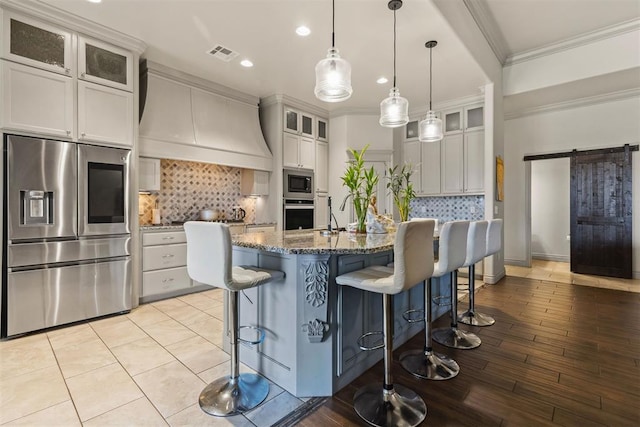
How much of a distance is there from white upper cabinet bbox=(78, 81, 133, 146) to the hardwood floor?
3.27 meters

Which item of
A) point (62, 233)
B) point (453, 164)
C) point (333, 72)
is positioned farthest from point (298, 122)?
point (62, 233)

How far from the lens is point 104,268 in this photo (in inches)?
125

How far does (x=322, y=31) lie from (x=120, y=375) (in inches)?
139

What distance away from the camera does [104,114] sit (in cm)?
319

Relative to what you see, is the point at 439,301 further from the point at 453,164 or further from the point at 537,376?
the point at 453,164

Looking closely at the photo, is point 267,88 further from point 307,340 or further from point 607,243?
point 607,243

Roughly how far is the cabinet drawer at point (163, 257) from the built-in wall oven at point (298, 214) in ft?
5.91

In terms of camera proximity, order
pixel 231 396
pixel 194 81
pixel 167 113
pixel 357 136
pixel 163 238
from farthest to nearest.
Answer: pixel 357 136 < pixel 194 81 < pixel 167 113 < pixel 163 238 < pixel 231 396

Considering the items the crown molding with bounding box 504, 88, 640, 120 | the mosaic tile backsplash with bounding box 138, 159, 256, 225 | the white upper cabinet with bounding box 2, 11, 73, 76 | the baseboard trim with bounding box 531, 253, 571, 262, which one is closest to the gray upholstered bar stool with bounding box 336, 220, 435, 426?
the white upper cabinet with bounding box 2, 11, 73, 76

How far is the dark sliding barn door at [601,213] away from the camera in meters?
4.75

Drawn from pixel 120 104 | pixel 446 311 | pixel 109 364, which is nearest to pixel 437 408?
pixel 446 311

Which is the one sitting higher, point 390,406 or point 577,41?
point 577,41

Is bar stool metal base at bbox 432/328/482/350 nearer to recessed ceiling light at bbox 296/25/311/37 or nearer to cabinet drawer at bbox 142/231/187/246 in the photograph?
cabinet drawer at bbox 142/231/187/246

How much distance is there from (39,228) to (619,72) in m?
6.59
